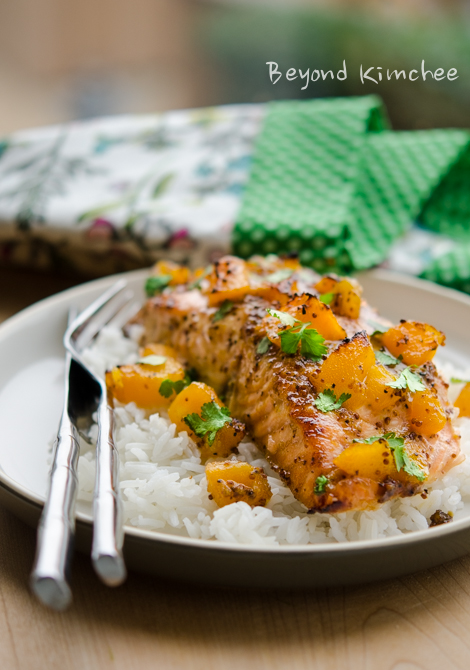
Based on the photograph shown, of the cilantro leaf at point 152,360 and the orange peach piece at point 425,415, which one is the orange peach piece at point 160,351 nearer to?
the cilantro leaf at point 152,360

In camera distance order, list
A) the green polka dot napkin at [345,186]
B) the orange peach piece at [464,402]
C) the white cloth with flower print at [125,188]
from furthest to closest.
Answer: the white cloth with flower print at [125,188] → the green polka dot napkin at [345,186] → the orange peach piece at [464,402]

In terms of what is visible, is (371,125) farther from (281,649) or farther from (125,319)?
(281,649)

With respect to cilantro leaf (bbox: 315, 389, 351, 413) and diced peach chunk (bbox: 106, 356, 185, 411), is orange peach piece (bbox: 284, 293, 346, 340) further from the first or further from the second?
diced peach chunk (bbox: 106, 356, 185, 411)

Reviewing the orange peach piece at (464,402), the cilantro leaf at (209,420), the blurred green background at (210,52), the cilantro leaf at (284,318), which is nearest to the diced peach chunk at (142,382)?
the cilantro leaf at (209,420)

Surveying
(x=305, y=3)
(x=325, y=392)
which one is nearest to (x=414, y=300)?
(x=325, y=392)

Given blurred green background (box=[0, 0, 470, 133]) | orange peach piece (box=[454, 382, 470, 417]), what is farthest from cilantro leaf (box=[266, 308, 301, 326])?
blurred green background (box=[0, 0, 470, 133])

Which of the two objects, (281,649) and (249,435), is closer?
(281,649)

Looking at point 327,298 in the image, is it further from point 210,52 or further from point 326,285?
point 210,52
